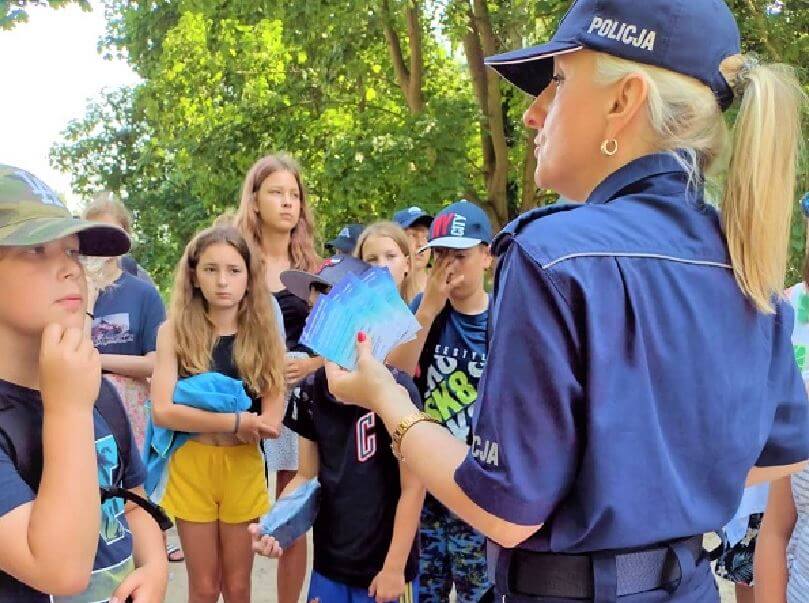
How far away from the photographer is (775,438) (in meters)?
1.51

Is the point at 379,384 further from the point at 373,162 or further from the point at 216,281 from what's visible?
the point at 373,162

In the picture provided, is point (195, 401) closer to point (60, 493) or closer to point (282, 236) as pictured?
point (282, 236)

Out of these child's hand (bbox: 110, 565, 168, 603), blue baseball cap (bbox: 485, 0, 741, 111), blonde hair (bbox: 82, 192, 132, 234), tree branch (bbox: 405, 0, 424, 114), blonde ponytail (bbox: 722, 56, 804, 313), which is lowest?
child's hand (bbox: 110, 565, 168, 603)

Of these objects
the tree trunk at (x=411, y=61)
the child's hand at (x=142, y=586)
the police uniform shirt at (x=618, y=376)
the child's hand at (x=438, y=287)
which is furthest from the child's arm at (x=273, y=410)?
the tree trunk at (x=411, y=61)

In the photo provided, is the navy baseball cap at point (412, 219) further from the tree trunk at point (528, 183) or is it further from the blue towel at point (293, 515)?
the tree trunk at point (528, 183)

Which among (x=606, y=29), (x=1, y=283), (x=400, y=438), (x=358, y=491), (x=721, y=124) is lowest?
(x=358, y=491)

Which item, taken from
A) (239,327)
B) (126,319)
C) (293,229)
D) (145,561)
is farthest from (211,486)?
(293,229)

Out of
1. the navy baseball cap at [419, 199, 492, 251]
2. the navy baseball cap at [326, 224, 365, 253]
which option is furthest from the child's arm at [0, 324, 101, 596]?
the navy baseball cap at [326, 224, 365, 253]

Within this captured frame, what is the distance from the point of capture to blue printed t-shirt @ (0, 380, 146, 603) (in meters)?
1.48

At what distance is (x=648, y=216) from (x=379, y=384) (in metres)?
0.62

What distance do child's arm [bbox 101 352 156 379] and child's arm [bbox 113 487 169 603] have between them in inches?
82.7

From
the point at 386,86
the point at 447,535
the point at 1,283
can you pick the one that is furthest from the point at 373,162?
the point at 1,283

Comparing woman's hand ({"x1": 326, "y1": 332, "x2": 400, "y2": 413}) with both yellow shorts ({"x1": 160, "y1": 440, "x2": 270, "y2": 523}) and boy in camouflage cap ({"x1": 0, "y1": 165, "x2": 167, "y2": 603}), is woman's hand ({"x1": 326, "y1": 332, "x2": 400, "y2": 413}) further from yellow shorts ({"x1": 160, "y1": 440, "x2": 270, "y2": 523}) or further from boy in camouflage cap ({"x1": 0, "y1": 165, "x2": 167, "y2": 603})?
yellow shorts ({"x1": 160, "y1": 440, "x2": 270, "y2": 523})

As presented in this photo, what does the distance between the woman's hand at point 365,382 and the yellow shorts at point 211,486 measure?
1.81 metres
